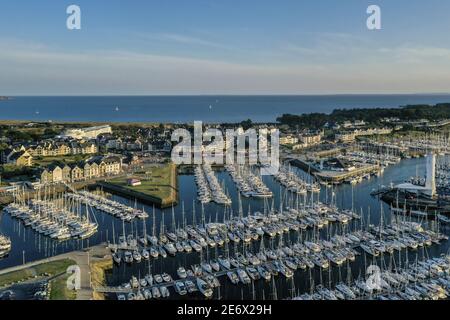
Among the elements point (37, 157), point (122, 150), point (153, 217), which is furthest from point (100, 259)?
point (122, 150)

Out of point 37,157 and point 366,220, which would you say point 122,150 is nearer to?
point 37,157

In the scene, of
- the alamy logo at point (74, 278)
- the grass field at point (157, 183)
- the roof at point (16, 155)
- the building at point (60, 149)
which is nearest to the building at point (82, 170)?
the grass field at point (157, 183)

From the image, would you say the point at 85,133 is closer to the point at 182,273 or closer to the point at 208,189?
the point at 208,189

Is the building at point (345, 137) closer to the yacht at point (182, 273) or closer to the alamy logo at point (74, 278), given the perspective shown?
the yacht at point (182, 273)

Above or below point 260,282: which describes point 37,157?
above

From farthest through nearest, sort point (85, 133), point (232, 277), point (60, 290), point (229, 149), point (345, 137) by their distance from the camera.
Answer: point (85, 133) < point (345, 137) < point (229, 149) < point (232, 277) < point (60, 290)

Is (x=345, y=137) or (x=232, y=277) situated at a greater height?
(x=345, y=137)

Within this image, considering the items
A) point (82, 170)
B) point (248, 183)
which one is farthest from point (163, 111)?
point (248, 183)
